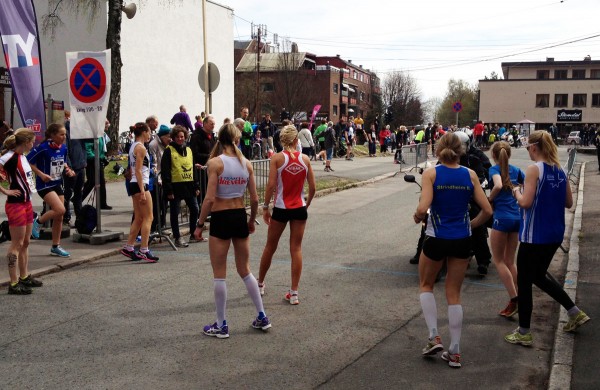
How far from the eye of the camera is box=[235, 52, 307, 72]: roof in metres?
73.2

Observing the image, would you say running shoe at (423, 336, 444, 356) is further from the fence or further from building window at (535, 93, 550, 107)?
building window at (535, 93, 550, 107)

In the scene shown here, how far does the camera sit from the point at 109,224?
11031 millimetres

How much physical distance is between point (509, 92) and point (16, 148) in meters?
85.1

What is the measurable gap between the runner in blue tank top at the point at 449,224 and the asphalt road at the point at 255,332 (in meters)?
0.40

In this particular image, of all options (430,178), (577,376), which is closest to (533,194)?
(430,178)

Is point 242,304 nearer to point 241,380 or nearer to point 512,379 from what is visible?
point 241,380

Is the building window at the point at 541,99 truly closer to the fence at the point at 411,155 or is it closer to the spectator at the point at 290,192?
the fence at the point at 411,155

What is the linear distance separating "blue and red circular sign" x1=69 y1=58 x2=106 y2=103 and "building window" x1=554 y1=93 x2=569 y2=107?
276 feet

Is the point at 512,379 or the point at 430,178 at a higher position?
the point at 430,178

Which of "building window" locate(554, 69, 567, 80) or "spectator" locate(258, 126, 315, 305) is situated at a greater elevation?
"building window" locate(554, 69, 567, 80)

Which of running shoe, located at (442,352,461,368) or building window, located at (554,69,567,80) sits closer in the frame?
running shoe, located at (442,352,461,368)

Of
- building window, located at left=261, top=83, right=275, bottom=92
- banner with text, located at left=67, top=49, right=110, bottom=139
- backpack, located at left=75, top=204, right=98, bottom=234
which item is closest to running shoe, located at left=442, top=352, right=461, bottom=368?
backpack, located at left=75, top=204, right=98, bottom=234

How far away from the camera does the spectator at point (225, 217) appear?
537 centimetres

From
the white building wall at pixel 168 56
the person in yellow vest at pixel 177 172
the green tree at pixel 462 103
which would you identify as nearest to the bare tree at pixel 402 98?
the green tree at pixel 462 103
